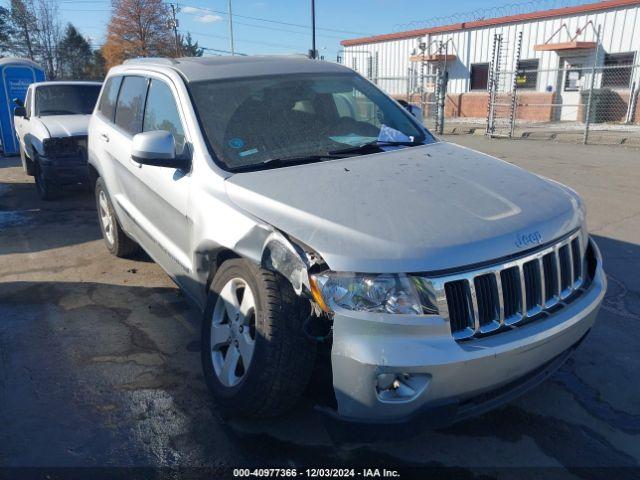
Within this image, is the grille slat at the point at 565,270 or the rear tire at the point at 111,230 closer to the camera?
the grille slat at the point at 565,270

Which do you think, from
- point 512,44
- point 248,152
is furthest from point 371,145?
point 512,44

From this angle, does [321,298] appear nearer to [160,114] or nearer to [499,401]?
[499,401]

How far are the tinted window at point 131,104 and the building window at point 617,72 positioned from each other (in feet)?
65.2

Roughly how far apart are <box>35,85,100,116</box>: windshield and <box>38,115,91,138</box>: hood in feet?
1.10

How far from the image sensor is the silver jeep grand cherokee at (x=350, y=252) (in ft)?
7.27

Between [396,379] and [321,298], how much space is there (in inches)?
18.0

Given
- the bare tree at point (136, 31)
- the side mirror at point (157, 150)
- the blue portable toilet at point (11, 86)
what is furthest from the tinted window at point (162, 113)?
the bare tree at point (136, 31)

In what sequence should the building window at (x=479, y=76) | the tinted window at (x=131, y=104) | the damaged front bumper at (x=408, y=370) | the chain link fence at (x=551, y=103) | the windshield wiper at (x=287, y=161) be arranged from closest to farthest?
the damaged front bumper at (x=408, y=370)
the windshield wiper at (x=287, y=161)
the tinted window at (x=131, y=104)
the chain link fence at (x=551, y=103)
the building window at (x=479, y=76)

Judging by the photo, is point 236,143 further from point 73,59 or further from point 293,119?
point 73,59

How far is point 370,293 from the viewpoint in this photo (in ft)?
7.34

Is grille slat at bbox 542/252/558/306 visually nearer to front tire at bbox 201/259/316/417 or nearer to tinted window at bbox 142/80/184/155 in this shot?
front tire at bbox 201/259/316/417

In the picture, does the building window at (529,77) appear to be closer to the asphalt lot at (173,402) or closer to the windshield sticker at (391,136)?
the asphalt lot at (173,402)

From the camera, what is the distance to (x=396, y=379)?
86.4 inches

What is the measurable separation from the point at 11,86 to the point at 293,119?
13601 millimetres
